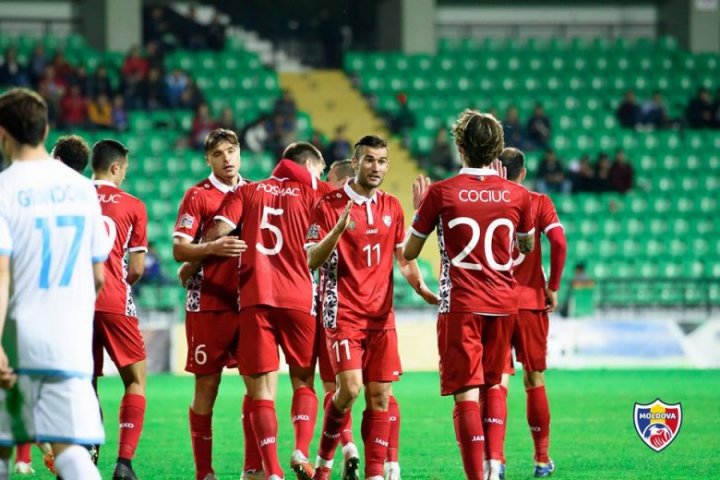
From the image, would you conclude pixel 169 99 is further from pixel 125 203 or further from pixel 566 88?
pixel 125 203

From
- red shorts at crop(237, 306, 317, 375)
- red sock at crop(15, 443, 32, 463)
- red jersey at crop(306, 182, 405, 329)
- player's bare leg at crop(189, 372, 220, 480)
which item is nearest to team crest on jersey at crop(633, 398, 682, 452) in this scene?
red jersey at crop(306, 182, 405, 329)

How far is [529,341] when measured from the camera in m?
8.66

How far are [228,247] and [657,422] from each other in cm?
330

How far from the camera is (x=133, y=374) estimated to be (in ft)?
26.5

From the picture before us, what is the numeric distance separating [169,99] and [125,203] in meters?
16.7

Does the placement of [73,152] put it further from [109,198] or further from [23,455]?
[23,455]

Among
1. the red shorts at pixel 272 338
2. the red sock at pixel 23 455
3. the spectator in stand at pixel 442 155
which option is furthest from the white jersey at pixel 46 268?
the spectator in stand at pixel 442 155

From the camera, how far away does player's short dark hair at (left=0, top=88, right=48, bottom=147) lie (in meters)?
5.31

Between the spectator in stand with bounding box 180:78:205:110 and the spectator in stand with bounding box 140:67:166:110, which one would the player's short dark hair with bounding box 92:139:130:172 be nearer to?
the spectator in stand with bounding box 140:67:166:110

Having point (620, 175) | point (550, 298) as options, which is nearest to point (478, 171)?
point (550, 298)

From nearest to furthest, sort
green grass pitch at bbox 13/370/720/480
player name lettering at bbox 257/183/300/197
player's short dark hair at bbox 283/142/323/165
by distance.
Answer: player name lettering at bbox 257/183/300/197, player's short dark hair at bbox 283/142/323/165, green grass pitch at bbox 13/370/720/480

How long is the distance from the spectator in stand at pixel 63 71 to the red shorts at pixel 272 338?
56.0 ft

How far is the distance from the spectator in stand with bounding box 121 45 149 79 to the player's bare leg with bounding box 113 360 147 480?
55.7ft

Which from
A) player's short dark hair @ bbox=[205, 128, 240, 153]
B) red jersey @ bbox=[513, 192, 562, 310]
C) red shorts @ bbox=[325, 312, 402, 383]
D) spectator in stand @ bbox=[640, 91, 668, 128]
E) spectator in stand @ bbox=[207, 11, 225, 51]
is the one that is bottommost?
red shorts @ bbox=[325, 312, 402, 383]
